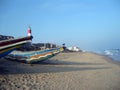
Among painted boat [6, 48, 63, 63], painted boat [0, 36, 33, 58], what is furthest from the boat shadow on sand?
painted boat [0, 36, 33, 58]

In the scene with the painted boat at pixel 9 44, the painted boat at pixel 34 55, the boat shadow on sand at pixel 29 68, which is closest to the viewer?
the painted boat at pixel 9 44

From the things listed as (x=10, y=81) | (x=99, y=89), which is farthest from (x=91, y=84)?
(x=10, y=81)

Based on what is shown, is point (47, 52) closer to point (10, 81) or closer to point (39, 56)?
→ point (39, 56)

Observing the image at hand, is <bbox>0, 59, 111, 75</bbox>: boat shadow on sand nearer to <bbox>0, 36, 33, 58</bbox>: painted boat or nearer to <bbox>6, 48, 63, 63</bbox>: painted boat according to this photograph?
<bbox>6, 48, 63, 63</bbox>: painted boat

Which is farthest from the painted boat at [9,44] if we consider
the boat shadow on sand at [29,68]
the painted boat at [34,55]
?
the painted boat at [34,55]

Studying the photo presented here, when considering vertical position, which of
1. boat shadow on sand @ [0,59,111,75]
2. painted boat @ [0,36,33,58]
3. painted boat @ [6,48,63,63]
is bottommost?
boat shadow on sand @ [0,59,111,75]

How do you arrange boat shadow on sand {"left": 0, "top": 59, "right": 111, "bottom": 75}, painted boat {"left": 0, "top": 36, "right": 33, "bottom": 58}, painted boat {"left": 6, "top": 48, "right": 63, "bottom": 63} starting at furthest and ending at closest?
1. painted boat {"left": 6, "top": 48, "right": 63, "bottom": 63}
2. boat shadow on sand {"left": 0, "top": 59, "right": 111, "bottom": 75}
3. painted boat {"left": 0, "top": 36, "right": 33, "bottom": 58}

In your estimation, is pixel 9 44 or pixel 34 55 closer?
pixel 9 44

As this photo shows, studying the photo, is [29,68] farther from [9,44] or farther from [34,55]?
[9,44]

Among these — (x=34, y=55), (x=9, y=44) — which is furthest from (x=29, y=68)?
(x=9, y=44)

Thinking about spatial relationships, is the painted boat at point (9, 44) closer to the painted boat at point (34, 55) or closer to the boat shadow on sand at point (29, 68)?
the boat shadow on sand at point (29, 68)

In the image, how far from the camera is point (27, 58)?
42.7 ft

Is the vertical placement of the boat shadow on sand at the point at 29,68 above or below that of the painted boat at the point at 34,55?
below

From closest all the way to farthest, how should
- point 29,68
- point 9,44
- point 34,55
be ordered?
point 9,44, point 29,68, point 34,55
